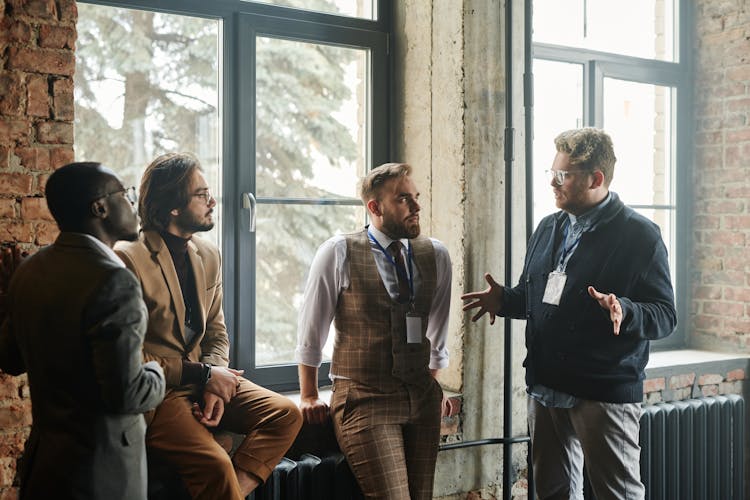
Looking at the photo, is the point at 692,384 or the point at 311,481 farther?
the point at 692,384

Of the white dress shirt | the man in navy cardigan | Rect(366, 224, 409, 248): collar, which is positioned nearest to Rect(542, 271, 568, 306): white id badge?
the man in navy cardigan

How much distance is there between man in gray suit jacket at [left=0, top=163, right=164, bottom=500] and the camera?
1732mm

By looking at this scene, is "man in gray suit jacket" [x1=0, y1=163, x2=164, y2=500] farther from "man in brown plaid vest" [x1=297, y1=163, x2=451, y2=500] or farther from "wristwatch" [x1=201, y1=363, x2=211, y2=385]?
"man in brown plaid vest" [x1=297, y1=163, x2=451, y2=500]

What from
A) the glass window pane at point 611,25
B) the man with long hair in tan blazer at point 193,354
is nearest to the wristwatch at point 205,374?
the man with long hair in tan blazer at point 193,354

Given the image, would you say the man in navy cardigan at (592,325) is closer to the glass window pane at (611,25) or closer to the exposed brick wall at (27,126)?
A: the glass window pane at (611,25)

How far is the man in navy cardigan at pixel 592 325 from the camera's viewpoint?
267 centimetres

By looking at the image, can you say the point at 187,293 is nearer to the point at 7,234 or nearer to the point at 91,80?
the point at 7,234

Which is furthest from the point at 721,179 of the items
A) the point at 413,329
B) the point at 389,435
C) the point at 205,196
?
the point at 205,196

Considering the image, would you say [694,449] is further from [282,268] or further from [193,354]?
[193,354]

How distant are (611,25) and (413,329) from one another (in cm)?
235

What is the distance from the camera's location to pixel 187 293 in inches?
97.4

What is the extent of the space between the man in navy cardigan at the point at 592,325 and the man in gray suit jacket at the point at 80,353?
1.53 meters

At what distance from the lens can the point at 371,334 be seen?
2705mm

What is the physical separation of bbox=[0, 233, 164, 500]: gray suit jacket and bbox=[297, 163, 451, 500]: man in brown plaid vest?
1.00m
